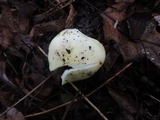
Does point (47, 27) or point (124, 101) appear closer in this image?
point (124, 101)

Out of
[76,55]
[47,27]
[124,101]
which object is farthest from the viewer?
[47,27]

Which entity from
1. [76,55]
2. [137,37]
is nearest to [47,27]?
[76,55]

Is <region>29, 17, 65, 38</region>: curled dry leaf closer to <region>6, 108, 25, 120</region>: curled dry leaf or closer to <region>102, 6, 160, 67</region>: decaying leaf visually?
<region>102, 6, 160, 67</region>: decaying leaf

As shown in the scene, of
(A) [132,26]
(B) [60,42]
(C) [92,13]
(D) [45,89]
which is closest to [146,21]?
(A) [132,26]

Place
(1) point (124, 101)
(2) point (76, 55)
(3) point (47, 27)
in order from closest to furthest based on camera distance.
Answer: (2) point (76, 55)
(1) point (124, 101)
(3) point (47, 27)

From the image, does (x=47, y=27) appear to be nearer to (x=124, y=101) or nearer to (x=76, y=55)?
(x=76, y=55)

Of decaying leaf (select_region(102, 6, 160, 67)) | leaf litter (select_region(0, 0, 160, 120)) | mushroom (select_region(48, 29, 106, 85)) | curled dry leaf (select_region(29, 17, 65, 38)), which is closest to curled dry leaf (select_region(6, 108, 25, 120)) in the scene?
leaf litter (select_region(0, 0, 160, 120))
